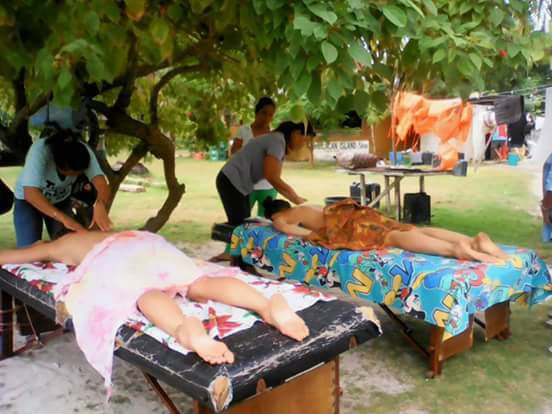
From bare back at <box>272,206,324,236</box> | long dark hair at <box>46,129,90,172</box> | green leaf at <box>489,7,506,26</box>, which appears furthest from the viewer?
bare back at <box>272,206,324,236</box>

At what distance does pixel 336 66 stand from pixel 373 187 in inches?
229

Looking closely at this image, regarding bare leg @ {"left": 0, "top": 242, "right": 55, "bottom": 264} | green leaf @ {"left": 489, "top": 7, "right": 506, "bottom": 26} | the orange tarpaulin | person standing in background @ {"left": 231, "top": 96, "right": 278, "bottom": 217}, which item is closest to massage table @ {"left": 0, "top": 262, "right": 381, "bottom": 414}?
bare leg @ {"left": 0, "top": 242, "right": 55, "bottom": 264}

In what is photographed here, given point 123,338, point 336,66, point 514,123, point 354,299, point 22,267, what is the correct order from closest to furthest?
point 123,338
point 336,66
point 22,267
point 354,299
point 514,123

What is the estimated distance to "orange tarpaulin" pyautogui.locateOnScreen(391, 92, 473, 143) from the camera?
8.33 metres

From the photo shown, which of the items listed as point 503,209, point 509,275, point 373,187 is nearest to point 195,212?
point 373,187

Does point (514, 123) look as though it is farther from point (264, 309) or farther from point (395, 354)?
point (264, 309)

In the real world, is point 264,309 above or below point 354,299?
above

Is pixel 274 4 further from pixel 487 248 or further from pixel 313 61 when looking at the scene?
pixel 487 248

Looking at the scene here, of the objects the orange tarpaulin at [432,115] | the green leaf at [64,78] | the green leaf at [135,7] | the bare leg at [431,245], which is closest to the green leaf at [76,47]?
the green leaf at [64,78]

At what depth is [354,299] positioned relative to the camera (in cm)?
373

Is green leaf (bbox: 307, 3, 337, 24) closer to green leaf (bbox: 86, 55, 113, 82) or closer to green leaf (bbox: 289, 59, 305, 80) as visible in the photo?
green leaf (bbox: 289, 59, 305, 80)

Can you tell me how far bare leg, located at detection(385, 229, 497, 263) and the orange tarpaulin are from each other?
5.45 metres

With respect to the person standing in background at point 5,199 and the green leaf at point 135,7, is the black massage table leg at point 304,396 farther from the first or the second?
the person standing in background at point 5,199

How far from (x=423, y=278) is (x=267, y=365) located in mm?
1133
